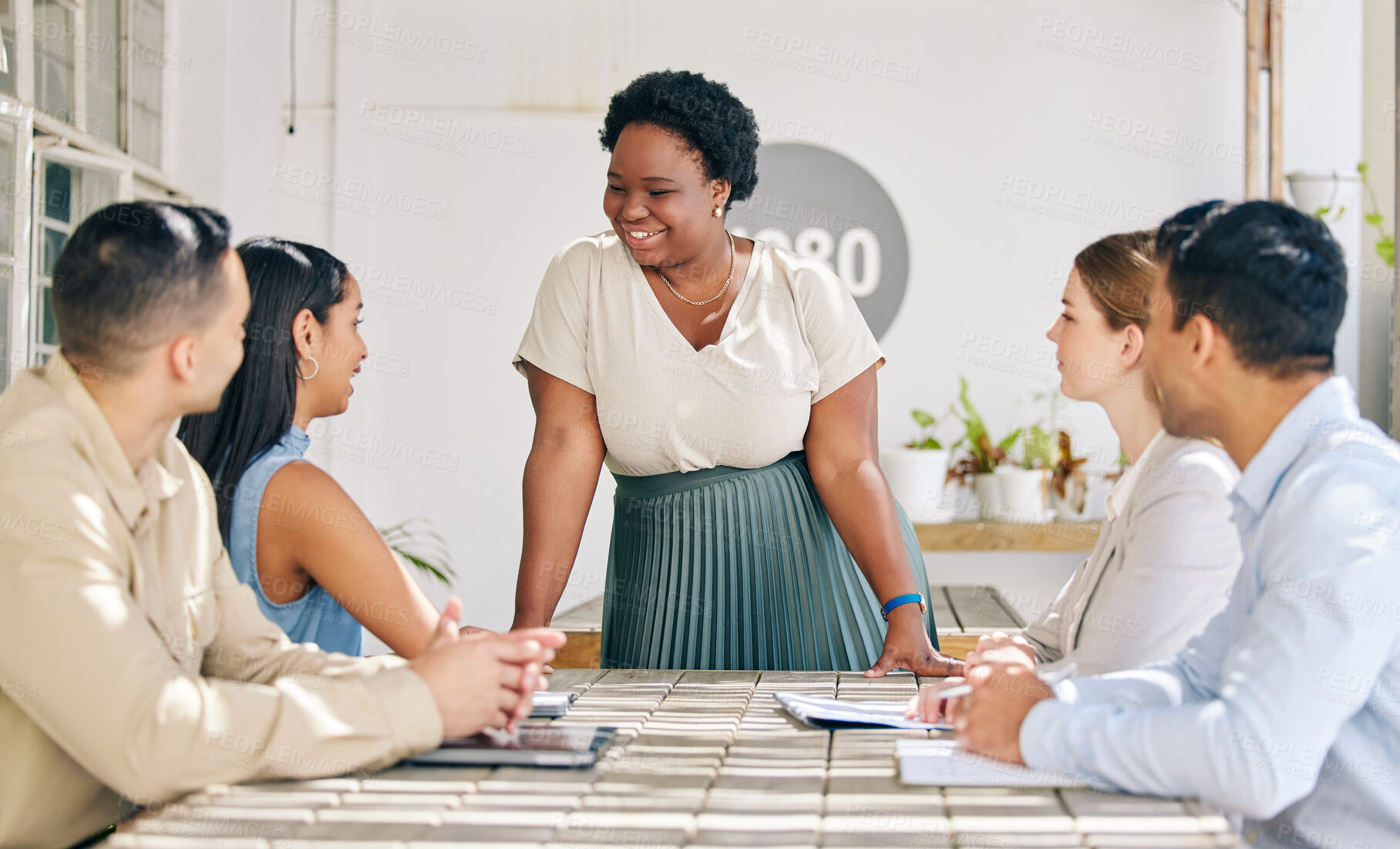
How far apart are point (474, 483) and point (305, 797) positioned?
3.70 metres

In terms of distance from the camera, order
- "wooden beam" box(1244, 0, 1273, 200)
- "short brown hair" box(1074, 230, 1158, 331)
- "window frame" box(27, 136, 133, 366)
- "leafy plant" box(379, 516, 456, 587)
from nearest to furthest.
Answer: "short brown hair" box(1074, 230, 1158, 331) < "window frame" box(27, 136, 133, 366) < "wooden beam" box(1244, 0, 1273, 200) < "leafy plant" box(379, 516, 456, 587)

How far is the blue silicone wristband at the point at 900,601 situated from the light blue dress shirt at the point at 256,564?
35.8 inches

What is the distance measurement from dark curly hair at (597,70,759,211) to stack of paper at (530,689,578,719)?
108cm

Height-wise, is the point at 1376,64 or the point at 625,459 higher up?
the point at 1376,64

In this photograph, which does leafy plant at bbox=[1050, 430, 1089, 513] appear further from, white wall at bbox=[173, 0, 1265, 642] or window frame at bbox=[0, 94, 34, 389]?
window frame at bbox=[0, 94, 34, 389]

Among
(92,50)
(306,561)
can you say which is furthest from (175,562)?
(92,50)

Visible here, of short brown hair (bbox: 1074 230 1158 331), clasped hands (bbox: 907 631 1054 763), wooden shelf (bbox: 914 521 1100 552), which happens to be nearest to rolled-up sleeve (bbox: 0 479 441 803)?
clasped hands (bbox: 907 631 1054 763)

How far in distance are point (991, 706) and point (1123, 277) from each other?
0.84 meters

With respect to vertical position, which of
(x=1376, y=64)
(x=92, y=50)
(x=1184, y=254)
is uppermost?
(x=1376, y=64)

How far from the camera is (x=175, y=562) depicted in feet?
4.17

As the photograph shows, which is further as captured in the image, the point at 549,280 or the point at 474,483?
the point at 474,483

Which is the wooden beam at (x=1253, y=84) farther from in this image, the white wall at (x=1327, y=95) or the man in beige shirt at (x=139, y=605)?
the man in beige shirt at (x=139, y=605)

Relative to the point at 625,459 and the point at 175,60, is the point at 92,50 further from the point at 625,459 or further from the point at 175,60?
the point at 625,459

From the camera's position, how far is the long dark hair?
1.60 metres
